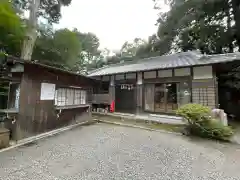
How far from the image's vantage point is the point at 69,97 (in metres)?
6.95

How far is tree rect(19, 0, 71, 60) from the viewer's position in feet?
29.8

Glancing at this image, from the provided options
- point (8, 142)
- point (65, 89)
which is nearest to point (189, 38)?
point (65, 89)

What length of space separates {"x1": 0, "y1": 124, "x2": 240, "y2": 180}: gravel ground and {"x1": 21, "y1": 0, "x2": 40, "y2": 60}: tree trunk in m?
6.72

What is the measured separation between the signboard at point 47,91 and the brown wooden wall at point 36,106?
5.2 inches

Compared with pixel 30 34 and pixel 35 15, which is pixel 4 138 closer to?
pixel 30 34

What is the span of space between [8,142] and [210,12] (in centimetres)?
1475

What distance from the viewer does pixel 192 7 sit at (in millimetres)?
11516

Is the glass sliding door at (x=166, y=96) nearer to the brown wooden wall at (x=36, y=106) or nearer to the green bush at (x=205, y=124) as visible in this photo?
the green bush at (x=205, y=124)

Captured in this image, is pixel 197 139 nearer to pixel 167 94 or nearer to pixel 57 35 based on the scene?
pixel 167 94

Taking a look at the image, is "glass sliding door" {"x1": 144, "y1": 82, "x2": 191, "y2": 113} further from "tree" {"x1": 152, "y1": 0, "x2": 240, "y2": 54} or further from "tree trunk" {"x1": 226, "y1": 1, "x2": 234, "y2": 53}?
"tree trunk" {"x1": 226, "y1": 1, "x2": 234, "y2": 53}

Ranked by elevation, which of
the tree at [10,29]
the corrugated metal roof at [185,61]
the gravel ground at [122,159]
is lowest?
the gravel ground at [122,159]

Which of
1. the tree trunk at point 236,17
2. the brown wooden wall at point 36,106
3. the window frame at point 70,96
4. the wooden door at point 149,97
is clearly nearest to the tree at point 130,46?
the tree trunk at point 236,17

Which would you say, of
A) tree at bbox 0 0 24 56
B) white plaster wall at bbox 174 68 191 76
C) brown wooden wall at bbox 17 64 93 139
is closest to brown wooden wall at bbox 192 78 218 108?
white plaster wall at bbox 174 68 191 76

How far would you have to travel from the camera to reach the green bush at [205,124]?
4816 mm
